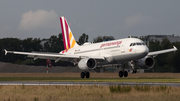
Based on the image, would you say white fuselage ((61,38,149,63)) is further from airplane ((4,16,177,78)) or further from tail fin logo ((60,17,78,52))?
tail fin logo ((60,17,78,52))

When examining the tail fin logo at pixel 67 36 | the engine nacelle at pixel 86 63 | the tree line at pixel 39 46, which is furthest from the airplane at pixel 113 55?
the tree line at pixel 39 46

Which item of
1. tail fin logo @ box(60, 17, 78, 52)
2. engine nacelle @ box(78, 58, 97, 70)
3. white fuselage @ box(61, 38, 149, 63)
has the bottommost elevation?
engine nacelle @ box(78, 58, 97, 70)

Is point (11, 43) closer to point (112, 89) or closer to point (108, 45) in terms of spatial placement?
point (108, 45)

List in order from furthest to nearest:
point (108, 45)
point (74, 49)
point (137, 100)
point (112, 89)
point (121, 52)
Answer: point (74, 49), point (108, 45), point (121, 52), point (112, 89), point (137, 100)

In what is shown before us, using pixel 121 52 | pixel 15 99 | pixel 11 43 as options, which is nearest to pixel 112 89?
pixel 15 99

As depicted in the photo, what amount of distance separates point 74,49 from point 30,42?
2815 inches

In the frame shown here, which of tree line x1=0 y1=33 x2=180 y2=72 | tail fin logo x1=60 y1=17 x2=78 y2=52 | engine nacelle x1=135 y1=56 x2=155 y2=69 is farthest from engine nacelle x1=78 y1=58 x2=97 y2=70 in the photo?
tree line x1=0 y1=33 x2=180 y2=72

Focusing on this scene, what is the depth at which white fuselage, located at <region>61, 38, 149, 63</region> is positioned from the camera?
1667 inches

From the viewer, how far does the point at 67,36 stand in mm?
60469

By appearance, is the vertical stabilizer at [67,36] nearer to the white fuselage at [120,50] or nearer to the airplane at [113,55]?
the airplane at [113,55]

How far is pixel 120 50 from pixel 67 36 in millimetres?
18233

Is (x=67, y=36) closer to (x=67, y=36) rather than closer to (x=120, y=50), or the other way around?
(x=67, y=36)

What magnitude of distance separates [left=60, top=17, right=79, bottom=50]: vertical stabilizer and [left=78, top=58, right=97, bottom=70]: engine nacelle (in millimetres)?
13115

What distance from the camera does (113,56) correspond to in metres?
45.4
